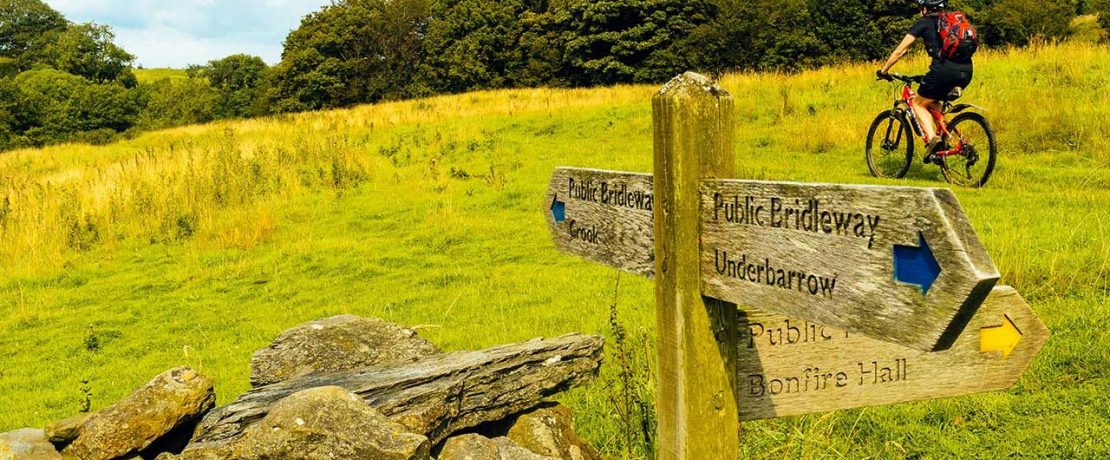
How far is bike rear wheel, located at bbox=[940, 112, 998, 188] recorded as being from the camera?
1005cm

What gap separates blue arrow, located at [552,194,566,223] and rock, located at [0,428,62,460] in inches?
120

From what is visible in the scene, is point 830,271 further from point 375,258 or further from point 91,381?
point 375,258

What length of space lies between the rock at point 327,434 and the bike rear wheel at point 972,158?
30.5 feet

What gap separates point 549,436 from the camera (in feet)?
13.4

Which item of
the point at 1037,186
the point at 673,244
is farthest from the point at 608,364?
the point at 1037,186

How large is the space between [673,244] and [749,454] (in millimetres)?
2240

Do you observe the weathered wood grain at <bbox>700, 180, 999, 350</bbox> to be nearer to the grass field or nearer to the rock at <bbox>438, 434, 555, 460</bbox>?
the rock at <bbox>438, 434, 555, 460</bbox>

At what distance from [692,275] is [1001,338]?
950 millimetres

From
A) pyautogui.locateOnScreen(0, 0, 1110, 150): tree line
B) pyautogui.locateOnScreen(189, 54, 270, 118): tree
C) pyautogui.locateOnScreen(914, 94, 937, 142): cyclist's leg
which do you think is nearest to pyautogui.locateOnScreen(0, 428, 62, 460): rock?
pyautogui.locateOnScreen(914, 94, 937, 142): cyclist's leg

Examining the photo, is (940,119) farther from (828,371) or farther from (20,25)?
(20,25)

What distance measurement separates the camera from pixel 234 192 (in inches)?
539

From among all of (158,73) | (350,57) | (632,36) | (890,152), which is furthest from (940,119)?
(158,73)

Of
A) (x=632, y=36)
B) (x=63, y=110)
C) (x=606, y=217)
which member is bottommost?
(x=606, y=217)

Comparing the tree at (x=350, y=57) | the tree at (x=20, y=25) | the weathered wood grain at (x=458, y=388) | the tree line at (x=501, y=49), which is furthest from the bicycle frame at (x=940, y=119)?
the tree at (x=20, y=25)
